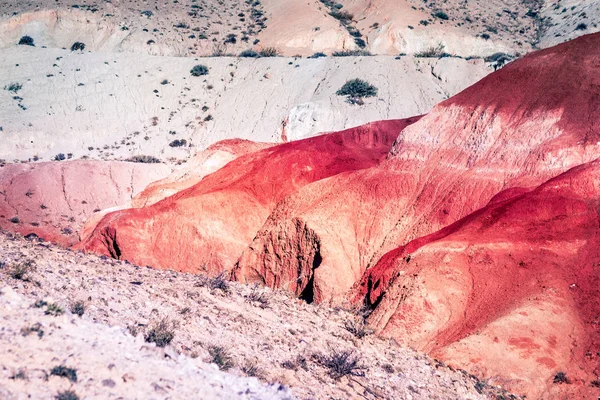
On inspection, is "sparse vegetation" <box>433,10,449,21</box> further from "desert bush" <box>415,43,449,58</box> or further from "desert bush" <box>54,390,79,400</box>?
"desert bush" <box>54,390,79,400</box>

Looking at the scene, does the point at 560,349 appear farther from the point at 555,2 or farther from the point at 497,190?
the point at 555,2

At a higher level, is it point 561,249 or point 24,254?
point 24,254

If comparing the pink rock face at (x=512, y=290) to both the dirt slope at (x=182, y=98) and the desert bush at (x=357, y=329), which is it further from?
the dirt slope at (x=182, y=98)

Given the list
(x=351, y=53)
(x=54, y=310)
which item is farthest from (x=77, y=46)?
(x=54, y=310)

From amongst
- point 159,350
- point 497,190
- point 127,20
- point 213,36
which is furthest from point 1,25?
point 159,350

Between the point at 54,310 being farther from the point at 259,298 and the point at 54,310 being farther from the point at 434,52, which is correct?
the point at 434,52

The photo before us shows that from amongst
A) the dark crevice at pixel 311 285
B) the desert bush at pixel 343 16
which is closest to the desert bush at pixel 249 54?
the desert bush at pixel 343 16
